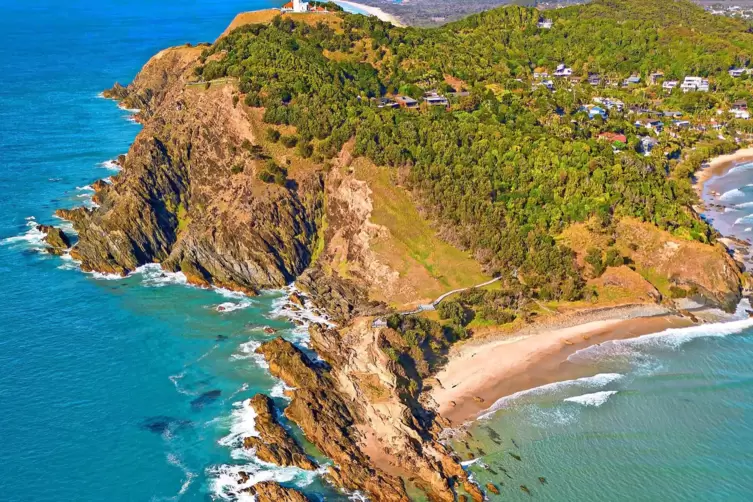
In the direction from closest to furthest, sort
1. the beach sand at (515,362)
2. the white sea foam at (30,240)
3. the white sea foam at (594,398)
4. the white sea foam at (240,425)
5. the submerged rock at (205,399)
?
1. the white sea foam at (240,425)
2. the submerged rock at (205,399)
3. the white sea foam at (594,398)
4. the beach sand at (515,362)
5. the white sea foam at (30,240)

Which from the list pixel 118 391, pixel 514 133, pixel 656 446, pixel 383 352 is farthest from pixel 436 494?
pixel 514 133

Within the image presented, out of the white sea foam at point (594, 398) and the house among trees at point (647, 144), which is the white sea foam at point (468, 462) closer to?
the white sea foam at point (594, 398)

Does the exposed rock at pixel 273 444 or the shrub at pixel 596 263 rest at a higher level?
the shrub at pixel 596 263

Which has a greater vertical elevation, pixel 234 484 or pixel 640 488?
pixel 234 484

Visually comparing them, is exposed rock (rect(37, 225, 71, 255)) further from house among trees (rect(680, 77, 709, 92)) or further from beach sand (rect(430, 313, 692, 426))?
house among trees (rect(680, 77, 709, 92))

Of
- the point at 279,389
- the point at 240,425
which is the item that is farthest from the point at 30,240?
the point at 240,425

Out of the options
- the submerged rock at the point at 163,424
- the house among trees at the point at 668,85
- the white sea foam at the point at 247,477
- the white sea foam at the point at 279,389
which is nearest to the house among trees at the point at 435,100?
the house among trees at the point at 668,85

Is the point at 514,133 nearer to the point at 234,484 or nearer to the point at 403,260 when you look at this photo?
the point at 403,260
